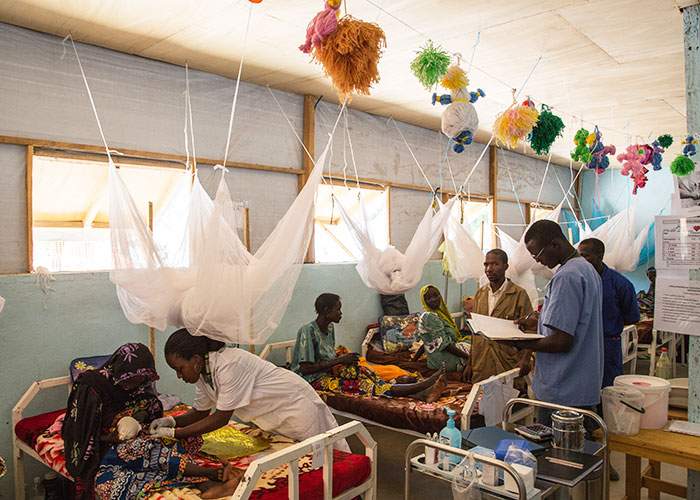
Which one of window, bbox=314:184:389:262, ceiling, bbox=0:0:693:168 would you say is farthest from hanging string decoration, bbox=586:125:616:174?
window, bbox=314:184:389:262

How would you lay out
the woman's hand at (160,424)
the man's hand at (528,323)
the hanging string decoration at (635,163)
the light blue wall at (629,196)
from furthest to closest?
the light blue wall at (629,196)
the hanging string decoration at (635,163)
the man's hand at (528,323)
the woman's hand at (160,424)

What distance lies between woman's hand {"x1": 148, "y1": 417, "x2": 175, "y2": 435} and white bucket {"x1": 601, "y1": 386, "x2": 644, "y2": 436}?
222cm

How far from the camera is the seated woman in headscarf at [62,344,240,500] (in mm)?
2393

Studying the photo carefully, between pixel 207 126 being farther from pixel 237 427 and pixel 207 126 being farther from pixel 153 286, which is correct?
pixel 237 427

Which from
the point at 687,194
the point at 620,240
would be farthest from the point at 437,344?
the point at 620,240

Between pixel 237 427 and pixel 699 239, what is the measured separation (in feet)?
9.14

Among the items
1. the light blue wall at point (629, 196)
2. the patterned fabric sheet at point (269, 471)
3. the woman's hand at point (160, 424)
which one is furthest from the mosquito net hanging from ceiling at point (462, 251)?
the light blue wall at point (629, 196)

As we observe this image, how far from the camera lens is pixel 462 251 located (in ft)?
19.4

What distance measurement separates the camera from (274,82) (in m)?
4.84

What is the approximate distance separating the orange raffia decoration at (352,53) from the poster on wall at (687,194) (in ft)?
5.83

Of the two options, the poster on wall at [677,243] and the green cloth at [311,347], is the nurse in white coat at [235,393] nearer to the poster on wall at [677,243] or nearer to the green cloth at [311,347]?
the green cloth at [311,347]

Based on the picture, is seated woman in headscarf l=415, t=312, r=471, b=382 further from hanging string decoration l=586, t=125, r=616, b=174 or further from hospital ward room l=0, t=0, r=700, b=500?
hanging string decoration l=586, t=125, r=616, b=174

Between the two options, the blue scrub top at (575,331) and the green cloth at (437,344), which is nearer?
the blue scrub top at (575,331)

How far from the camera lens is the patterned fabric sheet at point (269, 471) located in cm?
233
